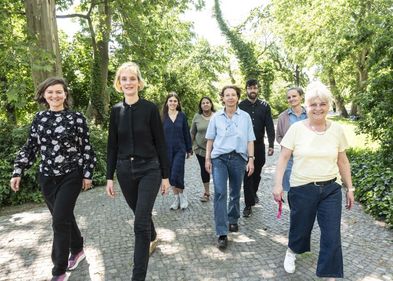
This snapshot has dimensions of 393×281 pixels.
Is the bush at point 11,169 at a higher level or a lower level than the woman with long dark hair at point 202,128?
lower

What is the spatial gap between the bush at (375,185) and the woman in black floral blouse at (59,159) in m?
4.30

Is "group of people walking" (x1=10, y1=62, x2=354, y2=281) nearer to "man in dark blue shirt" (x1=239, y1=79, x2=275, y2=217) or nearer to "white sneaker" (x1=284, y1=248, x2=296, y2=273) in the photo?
"white sneaker" (x1=284, y1=248, x2=296, y2=273)

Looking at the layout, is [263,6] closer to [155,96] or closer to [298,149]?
[155,96]

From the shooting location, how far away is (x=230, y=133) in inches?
195

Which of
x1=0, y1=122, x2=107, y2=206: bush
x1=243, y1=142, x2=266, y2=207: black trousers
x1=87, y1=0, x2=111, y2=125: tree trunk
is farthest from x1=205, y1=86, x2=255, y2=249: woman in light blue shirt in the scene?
x1=87, y1=0, x2=111, y2=125: tree trunk

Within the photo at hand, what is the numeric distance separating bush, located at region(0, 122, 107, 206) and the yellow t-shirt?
19.8 ft

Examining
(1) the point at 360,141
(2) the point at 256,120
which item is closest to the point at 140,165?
(2) the point at 256,120

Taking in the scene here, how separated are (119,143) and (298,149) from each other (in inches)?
69.7

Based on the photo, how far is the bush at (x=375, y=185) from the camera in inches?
234

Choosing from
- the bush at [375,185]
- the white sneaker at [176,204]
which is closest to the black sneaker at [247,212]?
the white sneaker at [176,204]

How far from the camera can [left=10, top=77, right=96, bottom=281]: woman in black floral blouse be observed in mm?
3756

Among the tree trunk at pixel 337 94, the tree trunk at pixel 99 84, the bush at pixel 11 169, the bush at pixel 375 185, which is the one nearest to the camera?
the bush at pixel 375 185

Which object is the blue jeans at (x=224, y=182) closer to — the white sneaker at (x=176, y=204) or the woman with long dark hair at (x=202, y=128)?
the white sneaker at (x=176, y=204)

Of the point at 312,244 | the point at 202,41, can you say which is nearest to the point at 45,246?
the point at 312,244
